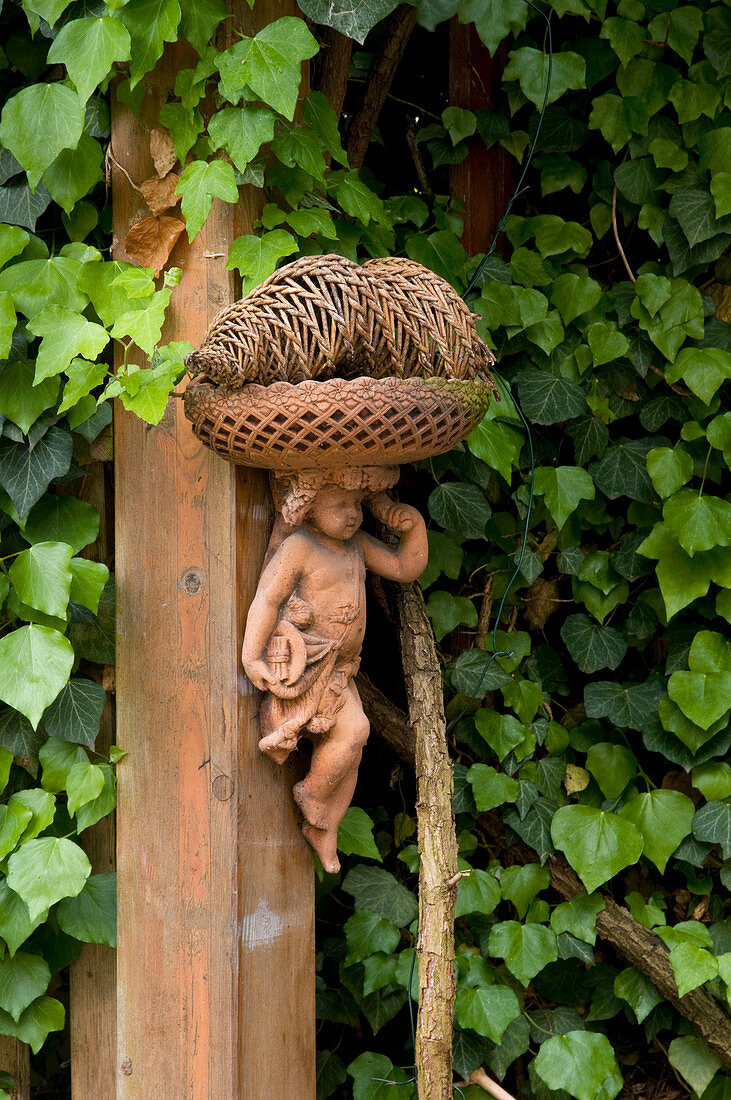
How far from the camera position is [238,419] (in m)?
1.30

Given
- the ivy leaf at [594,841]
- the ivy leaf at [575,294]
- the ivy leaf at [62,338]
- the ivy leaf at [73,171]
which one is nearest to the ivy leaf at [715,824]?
the ivy leaf at [594,841]

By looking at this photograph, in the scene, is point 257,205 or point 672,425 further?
point 672,425

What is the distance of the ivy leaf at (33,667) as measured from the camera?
4.62ft

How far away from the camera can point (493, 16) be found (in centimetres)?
171

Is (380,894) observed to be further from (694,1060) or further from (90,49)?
(90,49)

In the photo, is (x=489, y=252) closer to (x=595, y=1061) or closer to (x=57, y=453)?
(x=57, y=453)

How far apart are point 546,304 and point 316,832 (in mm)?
934

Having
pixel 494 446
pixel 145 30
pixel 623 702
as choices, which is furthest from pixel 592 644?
pixel 145 30

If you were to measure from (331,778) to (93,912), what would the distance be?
38 cm

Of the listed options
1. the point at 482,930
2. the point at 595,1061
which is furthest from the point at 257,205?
the point at 595,1061

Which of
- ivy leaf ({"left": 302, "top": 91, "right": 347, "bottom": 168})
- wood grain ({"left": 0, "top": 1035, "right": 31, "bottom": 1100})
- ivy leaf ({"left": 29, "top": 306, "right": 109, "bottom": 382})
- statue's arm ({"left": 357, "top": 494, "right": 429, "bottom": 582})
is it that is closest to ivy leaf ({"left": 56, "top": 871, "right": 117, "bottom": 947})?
wood grain ({"left": 0, "top": 1035, "right": 31, "bottom": 1100})

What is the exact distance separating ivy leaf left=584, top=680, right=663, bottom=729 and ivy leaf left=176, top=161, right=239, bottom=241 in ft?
3.30

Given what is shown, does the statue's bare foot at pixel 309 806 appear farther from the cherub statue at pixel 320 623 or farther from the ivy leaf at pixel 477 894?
the ivy leaf at pixel 477 894

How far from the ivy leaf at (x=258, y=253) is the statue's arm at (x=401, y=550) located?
0.32 metres
